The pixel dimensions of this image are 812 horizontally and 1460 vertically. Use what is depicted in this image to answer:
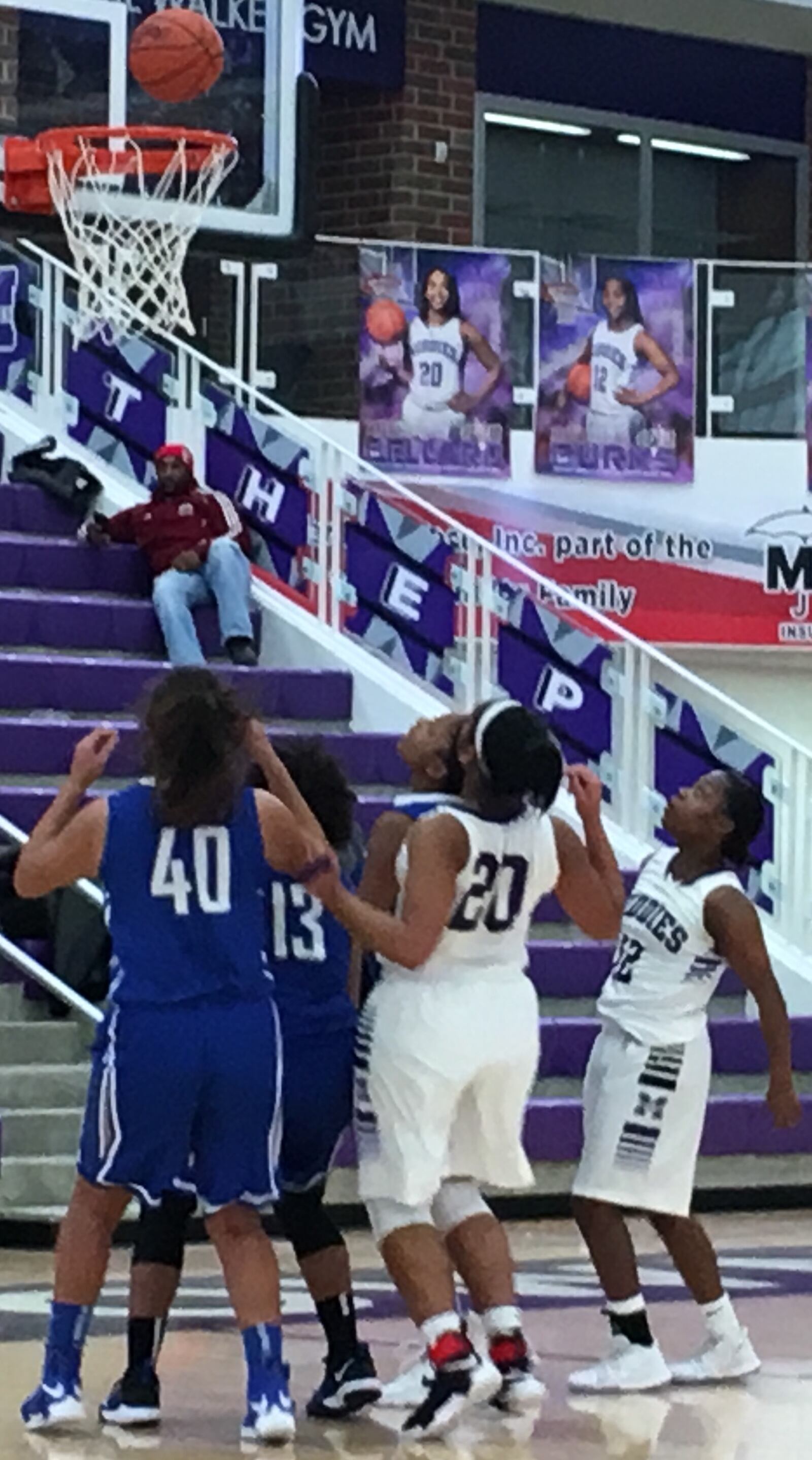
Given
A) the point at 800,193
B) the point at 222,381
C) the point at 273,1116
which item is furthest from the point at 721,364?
the point at 273,1116

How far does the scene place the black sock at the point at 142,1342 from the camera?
20.9 feet

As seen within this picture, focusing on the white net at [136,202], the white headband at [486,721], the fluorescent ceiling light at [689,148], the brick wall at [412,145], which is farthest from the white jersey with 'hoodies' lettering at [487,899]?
the fluorescent ceiling light at [689,148]

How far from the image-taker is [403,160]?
17.7 m

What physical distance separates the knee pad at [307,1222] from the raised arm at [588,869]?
32.9 inches

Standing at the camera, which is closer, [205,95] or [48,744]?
[48,744]

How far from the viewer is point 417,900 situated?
6.38m

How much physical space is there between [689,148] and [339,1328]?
1380 cm

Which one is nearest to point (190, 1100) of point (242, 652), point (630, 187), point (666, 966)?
point (666, 966)

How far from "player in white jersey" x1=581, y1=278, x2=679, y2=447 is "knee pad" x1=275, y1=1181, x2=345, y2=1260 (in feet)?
31.6

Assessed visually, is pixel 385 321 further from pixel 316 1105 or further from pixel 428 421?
pixel 316 1105

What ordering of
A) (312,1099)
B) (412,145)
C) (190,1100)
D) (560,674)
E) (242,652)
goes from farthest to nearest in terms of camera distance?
(412,145), (560,674), (242,652), (312,1099), (190,1100)

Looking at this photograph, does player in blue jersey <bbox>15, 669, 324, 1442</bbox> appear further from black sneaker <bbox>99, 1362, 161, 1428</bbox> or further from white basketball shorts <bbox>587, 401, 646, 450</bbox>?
white basketball shorts <bbox>587, 401, 646, 450</bbox>


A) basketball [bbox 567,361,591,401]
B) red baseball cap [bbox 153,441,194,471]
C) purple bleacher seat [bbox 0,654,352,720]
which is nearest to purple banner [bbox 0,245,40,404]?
red baseball cap [bbox 153,441,194,471]

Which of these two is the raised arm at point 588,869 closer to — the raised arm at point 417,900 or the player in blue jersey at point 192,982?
the raised arm at point 417,900
